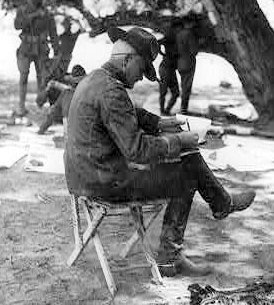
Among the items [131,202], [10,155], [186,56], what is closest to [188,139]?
[131,202]

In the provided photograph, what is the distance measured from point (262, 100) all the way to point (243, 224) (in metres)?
4.49

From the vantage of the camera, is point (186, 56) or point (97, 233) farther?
point (186, 56)

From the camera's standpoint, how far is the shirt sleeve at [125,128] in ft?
13.6

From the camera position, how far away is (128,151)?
4.17m

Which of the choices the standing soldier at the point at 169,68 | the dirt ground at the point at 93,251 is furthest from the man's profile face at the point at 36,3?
the dirt ground at the point at 93,251

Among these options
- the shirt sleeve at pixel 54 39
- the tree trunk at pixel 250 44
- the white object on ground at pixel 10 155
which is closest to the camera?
the white object on ground at pixel 10 155

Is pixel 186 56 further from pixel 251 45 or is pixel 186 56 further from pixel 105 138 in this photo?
pixel 105 138

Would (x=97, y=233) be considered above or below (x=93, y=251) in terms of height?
above

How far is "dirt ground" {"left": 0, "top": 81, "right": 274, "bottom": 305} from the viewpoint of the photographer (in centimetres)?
450

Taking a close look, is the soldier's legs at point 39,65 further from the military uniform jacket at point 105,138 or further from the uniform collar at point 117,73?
the uniform collar at point 117,73

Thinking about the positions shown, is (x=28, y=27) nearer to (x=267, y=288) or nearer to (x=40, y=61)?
(x=40, y=61)

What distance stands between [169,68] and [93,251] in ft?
20.3

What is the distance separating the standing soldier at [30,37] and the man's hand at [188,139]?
673 cm

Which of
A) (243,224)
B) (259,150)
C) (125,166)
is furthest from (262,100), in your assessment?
(125,166)
